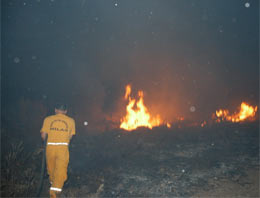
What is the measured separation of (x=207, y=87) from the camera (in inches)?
685

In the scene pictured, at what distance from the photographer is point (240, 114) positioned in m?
15.8

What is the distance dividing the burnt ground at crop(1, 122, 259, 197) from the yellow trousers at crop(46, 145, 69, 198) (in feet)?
2.68

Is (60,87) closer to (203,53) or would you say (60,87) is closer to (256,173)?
(203,53)

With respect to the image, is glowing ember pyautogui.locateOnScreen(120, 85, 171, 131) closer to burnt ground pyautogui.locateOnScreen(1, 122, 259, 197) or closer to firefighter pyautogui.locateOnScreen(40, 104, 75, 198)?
burnt ground pyautogui.locateOnScreen(1, 122, 259, 197)

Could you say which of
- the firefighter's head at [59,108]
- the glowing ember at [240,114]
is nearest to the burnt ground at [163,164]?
the firefighter's head at [59,108]

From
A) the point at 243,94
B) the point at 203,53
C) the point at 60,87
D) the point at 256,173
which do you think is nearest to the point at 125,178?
the point at 256,173

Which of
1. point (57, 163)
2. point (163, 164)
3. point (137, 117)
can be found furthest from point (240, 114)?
point (57, 163)

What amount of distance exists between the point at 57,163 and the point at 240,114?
15.3 m

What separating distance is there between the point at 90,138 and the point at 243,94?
48.4 ft

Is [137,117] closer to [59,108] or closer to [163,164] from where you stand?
[163,164]

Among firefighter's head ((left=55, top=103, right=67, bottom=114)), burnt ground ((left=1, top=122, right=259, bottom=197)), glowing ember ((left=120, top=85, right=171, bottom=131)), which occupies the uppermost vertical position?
glowing ember ((left=120, top=85, right=171, bottom=131))

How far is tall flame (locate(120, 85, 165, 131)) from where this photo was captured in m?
13.1

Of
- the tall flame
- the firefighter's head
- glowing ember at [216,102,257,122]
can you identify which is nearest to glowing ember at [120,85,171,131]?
the tall flame

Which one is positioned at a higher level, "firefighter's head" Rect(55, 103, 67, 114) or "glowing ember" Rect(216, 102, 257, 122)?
"glowing ember" Rect(216, 102, 257, 122)
